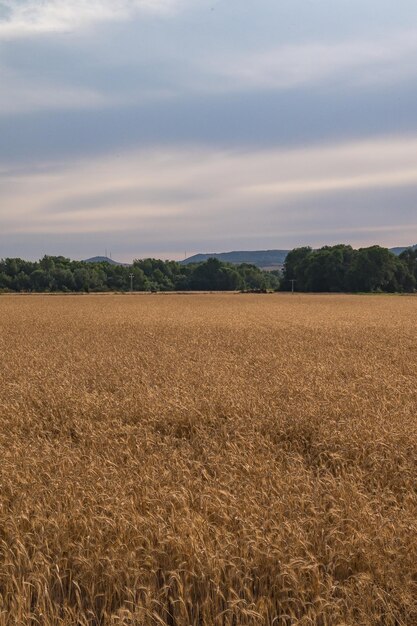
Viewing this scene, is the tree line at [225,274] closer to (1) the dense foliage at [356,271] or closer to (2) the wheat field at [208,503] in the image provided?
(1) the dense foliage at [356,271]

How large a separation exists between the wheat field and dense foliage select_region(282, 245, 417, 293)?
116 metres

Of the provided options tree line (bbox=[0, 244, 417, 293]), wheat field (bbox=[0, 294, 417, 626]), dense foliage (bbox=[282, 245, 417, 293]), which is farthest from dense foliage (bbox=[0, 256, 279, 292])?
wheat field (bbox=[0, 294, 417, 626])

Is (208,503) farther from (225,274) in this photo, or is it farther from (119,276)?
(225,274)

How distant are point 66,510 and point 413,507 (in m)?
3.66

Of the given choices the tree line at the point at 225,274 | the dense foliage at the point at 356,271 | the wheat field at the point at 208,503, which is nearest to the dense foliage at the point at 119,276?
the tree line at the point at 225,274

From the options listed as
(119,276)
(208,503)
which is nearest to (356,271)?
(119,276)

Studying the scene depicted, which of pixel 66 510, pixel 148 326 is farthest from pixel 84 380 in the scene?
pixel 148 326

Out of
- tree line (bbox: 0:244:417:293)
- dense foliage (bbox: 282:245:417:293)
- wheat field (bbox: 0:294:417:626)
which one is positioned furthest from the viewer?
tree line (bbox: 0:244:417:293)

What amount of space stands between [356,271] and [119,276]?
6938cm

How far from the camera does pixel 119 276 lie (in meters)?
163

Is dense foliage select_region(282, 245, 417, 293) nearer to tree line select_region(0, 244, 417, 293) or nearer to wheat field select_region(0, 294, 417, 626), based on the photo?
tree line select_region(0, 244, 417, 293)

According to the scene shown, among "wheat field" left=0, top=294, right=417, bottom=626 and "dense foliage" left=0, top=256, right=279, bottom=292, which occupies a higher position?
"dense foliage" left=0, top=256, right=279, bottom=292

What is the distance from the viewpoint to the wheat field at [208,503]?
174 inches

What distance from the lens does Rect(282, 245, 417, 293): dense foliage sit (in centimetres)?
12538
